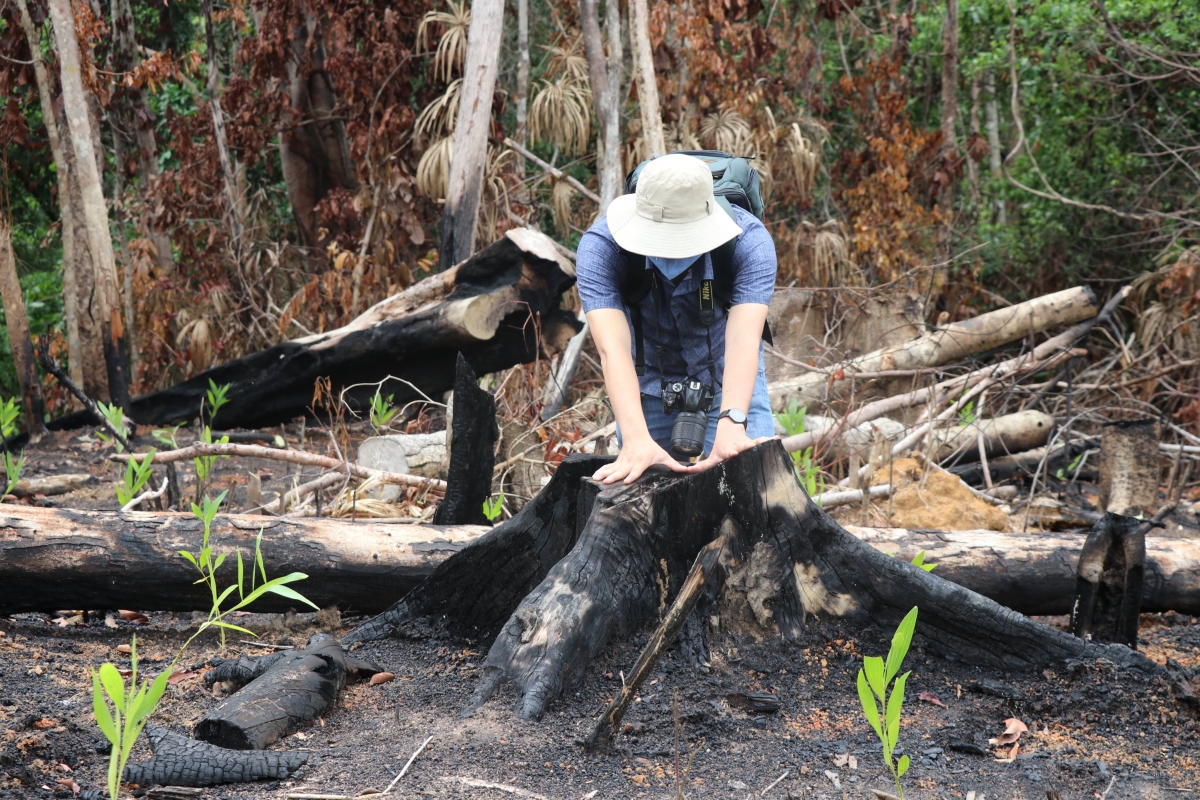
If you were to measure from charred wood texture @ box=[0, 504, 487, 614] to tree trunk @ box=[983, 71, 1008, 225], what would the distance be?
11372mm

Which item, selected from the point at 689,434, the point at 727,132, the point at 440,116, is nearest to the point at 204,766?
the point at 689,434

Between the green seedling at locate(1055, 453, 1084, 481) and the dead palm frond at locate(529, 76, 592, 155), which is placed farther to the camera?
the dead palm frond at locate(529, 76, 592, 155)

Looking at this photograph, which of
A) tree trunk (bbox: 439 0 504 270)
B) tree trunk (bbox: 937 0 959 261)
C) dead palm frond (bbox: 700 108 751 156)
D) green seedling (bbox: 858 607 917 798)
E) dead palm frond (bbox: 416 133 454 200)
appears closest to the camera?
green seedling (bbox: 858 607 917 798)

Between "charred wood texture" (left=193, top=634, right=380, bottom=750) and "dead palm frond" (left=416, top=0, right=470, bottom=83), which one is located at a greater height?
"dead palm frond" (left=416, top=0, right=470, bottom=83)

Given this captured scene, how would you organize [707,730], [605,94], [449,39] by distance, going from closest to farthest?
[707,730] < [605,94] < [449,39]

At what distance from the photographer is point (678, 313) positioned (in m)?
2.98

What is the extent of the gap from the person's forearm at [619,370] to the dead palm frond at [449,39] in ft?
24.1

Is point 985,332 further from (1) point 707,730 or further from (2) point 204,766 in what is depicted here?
(2) point 204,766

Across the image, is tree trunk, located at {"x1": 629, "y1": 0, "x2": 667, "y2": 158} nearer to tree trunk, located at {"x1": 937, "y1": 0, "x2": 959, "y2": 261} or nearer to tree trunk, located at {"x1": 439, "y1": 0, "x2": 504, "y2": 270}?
tree trunk, located at {"x1": 439, "y1": 0, "x2": 504, "y2": 270}

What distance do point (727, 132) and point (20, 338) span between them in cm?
697

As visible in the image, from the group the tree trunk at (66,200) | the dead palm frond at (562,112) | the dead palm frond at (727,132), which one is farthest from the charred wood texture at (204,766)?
the dead palm frond at (727,132)

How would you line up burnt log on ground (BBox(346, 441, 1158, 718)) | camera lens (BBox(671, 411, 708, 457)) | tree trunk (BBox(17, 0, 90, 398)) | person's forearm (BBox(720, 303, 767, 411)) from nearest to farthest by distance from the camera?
burnt log on ground (BBox(346, 441, 1158, 718)) < person's forearm (BBox(720, 303, 767, 411)) < camera lens (BBox(671, 411, 708, 457)) < tree trunk (BBox(17, 0, 90, 398))

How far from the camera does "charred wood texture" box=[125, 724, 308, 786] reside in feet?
6.53

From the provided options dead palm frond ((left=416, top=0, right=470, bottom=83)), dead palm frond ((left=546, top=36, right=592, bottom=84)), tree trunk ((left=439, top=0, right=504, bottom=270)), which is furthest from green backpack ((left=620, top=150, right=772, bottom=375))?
dead palm frond ((left=416, top=0, right=470, bottom=83))
